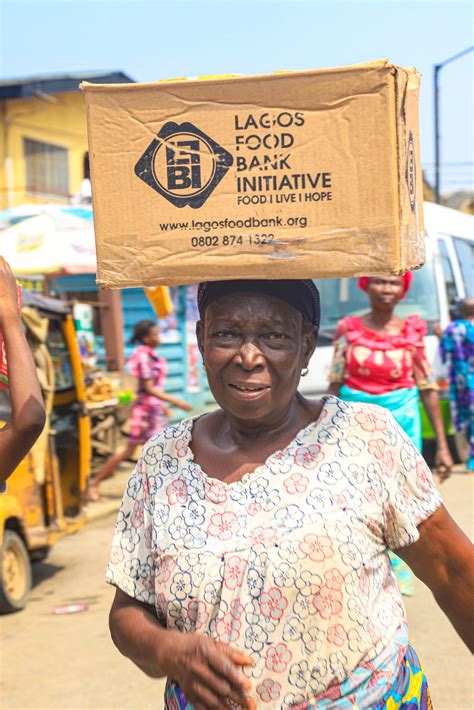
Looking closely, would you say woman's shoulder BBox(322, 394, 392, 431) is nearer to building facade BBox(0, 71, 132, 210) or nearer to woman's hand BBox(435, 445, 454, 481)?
woman's hand BBox(435, 445, 454, 481)

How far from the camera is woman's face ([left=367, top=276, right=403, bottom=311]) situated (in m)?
5.14

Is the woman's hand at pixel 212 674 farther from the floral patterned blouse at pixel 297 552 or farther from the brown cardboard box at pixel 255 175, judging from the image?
the brown cardboard box at pixel 255 175

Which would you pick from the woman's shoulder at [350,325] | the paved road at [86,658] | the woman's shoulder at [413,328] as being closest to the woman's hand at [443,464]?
the paved road at [86,658]

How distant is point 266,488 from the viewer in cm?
192

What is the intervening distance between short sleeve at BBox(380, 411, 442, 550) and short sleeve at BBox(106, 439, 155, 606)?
50 centimetres

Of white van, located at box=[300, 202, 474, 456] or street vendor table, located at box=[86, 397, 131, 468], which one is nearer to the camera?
white van, located at box=[300, 202, 474, 456]

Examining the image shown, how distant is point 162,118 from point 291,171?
274mm

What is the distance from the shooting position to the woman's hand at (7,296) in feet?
7.26

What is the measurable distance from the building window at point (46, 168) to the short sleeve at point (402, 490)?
20449 millimetres

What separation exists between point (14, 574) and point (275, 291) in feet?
13.9

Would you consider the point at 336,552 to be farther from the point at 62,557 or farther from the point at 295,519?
the point at 62,557

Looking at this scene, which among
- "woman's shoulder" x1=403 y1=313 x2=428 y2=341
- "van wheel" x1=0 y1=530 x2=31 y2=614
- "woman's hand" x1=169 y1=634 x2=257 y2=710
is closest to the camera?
"woman's hand" x1=169 y1=634 x2=257 y2=710

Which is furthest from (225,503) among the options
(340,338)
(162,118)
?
(340,338)

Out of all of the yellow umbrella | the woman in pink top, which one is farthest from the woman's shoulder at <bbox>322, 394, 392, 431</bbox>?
the yellow umbrella
